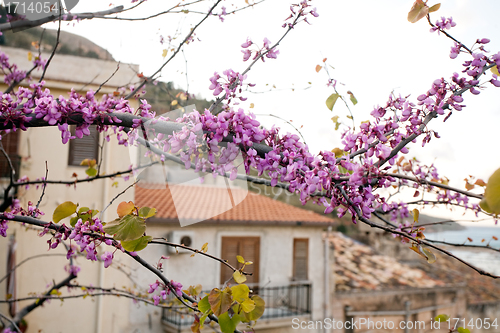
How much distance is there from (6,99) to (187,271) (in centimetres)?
555

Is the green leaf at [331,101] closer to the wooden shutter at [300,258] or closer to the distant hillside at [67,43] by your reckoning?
the distant hillside at [67,43]

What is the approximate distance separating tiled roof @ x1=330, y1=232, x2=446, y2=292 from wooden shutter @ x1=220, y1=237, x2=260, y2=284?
6.06 feet

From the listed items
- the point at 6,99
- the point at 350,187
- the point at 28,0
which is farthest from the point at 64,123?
the point at 28,0

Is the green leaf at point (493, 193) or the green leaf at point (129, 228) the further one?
the green leaf at point (129, 228)

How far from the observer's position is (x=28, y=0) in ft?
7.61

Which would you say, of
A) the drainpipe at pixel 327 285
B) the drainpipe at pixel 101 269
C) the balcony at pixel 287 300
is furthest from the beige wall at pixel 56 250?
the drainpipe at pixel 327 285

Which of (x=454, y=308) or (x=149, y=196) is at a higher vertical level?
(x=149, y=196)

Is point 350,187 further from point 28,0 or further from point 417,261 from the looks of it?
point 417,261

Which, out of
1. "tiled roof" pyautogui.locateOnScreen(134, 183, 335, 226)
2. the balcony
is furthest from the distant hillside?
the balcony

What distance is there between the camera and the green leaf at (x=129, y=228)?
32.1 inches

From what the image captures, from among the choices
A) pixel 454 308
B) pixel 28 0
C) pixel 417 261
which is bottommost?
pixel 454 308

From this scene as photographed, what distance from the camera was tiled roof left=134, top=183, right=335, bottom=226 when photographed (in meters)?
5.75

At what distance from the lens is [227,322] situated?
0.87 m

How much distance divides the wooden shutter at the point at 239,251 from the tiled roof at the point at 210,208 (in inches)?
18.9
